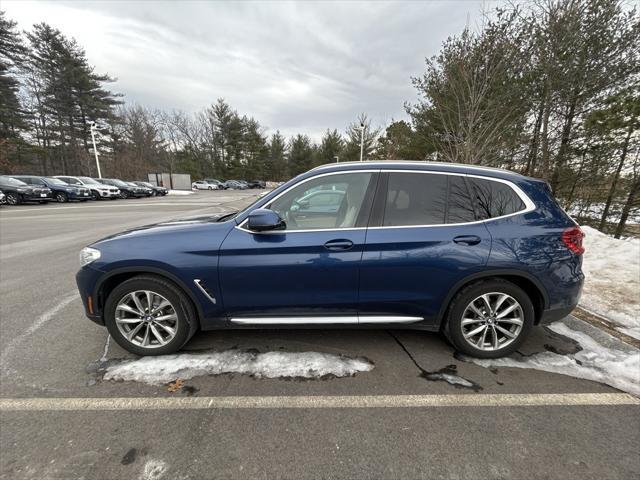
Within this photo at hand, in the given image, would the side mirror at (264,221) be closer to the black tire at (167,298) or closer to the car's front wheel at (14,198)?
the black tire at (167,298)

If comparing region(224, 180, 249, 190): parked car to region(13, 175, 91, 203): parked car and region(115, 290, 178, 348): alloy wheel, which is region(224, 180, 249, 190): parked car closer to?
region(13, 175, 91, 203): parked car

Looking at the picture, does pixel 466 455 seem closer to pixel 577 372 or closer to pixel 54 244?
pixel 577 372

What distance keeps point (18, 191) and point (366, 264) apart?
23.4 metres

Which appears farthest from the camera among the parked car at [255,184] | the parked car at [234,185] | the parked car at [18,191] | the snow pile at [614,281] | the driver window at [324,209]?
the parked car at [255,184]

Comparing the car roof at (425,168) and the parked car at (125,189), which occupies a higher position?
the car roof at (425,168)

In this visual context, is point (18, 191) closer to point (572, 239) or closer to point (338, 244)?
point (338, 244)

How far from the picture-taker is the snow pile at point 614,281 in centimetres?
370

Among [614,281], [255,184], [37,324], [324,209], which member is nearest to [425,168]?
[324,209]

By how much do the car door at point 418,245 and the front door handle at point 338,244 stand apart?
0.17 m

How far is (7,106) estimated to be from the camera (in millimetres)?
31703

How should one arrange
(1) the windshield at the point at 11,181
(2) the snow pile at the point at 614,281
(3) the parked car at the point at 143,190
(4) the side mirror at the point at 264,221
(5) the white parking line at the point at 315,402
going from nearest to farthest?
(5) the white parking line at the point at 315,402, (4) the side mirror at the point at 264,221, (2) the snow pile at the point at 614,281, (1) the windshield at the point at 11,181, (3) the parked car at the point at 143,190

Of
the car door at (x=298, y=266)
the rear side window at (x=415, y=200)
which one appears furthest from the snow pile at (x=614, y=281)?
the car door at (x=298, y=266)

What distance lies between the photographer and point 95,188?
23188 millimetres

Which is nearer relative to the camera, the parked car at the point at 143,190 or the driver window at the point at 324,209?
the driver window at the point at 324,209
